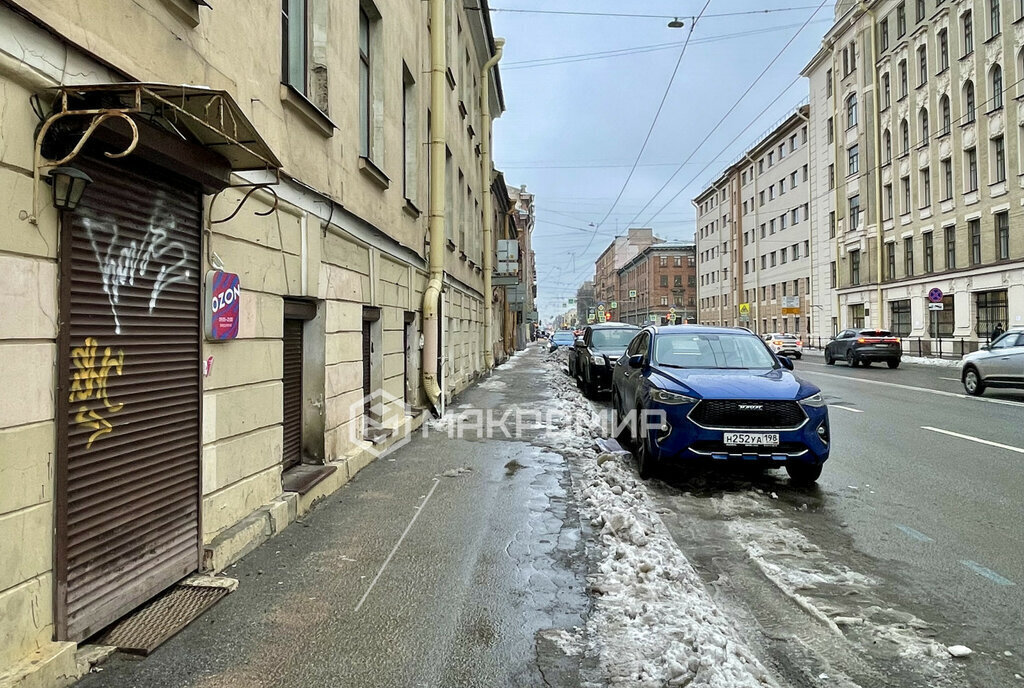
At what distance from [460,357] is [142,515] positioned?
498 inches

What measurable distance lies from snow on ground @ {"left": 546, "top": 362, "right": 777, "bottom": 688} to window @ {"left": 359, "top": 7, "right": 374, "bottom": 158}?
17.5ft

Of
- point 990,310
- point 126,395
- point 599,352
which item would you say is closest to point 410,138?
point 599,352

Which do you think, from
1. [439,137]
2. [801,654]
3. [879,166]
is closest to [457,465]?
[801,654]

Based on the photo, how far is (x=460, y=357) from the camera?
1608 cm

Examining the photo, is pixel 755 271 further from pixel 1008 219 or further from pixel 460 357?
pixel 460 357

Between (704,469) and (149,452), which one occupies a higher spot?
(149,452)

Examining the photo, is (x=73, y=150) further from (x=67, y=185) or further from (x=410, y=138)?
(x=410, y=138)

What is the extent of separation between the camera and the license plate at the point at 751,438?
6.00 metres

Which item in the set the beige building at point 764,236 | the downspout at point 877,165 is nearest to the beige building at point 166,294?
the downspout at point 877,165

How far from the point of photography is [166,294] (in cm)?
373

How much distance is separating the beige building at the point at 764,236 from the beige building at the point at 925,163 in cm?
464

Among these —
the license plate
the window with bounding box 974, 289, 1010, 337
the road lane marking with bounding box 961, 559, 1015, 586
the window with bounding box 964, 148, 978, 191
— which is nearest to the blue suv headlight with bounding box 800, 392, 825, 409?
the license plate

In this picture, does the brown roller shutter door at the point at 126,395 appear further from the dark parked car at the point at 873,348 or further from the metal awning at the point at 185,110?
the dark parked car at the point at 873,348

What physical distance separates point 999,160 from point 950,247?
4.85m
